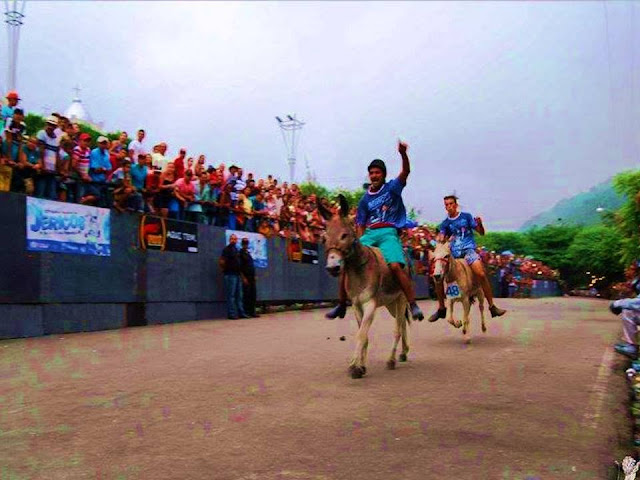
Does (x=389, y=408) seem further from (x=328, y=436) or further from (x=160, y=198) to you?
(x=160, y=198)

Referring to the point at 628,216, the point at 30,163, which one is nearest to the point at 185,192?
the point at 30,163

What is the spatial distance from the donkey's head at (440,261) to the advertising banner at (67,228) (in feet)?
24.9

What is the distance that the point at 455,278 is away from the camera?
37.1ft

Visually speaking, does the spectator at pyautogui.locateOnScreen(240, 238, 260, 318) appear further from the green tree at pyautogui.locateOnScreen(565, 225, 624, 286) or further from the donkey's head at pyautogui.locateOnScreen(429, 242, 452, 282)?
the green tree at pyautogui.locateOnScreen(565, 225, 624, 286)

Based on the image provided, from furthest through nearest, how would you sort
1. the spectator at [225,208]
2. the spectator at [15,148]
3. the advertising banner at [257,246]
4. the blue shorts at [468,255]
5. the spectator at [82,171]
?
1. the advertising banner at [257,246]
2. the spectator at [225,208]
3. the spectator at [82,171]
4. the blue shorts at [468,255]
5. the spectator at [15,148]

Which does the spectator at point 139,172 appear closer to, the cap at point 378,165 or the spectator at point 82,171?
the spectator at point 82,171

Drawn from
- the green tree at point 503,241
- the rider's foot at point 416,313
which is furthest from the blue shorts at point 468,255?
the green tree at point 503,241

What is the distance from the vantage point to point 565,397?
610 cm

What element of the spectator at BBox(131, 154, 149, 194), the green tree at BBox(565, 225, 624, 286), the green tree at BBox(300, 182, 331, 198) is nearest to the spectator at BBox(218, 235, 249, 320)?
the spectator at BBox(131, 154, 149, 194)

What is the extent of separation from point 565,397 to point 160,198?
11872mm

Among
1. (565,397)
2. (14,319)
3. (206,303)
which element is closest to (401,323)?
(565,397)

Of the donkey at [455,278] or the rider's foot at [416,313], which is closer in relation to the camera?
the rider's foot at [416,313]

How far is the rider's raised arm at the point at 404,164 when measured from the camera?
7605 millimetres

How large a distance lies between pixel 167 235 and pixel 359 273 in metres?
9.07
